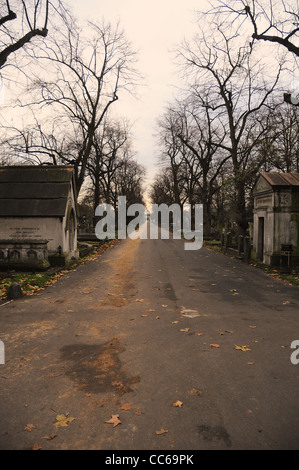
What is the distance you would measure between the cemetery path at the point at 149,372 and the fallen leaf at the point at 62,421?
0.4 inches

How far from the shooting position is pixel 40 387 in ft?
13.5

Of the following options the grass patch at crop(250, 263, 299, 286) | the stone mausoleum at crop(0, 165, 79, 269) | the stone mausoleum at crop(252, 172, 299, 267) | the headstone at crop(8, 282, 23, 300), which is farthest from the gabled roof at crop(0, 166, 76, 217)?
the stone mausoleum at crop(252, 172, 299, 267)

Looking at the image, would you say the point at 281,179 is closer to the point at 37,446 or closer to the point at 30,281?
the point at 30,281

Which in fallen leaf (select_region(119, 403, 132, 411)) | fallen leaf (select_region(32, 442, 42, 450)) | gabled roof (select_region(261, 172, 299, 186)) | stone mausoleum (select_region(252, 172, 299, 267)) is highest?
gabled roof (select_region(261, 172, 299, 186))

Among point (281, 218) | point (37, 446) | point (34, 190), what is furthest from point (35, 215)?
point (37, 446)

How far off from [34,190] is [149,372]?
526 inches

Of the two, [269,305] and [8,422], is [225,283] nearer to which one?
[269,305]

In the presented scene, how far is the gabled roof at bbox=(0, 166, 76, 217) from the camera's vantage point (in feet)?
48.8

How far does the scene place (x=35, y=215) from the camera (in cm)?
1472

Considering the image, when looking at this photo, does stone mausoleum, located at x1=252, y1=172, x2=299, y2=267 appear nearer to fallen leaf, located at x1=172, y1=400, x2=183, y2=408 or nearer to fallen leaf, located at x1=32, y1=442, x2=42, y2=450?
fallen leaf, located at x1=172, y1=400, x2=183, y2=408

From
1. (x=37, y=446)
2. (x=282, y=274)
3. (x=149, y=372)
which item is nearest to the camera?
(x=37, y=446)

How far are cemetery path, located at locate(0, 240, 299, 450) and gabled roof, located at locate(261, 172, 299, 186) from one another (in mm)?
8009
